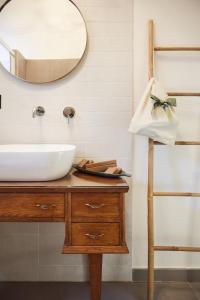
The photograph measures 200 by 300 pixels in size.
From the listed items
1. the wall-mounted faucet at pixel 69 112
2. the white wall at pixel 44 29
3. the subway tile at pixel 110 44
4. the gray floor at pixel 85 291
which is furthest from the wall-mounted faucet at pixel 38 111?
the gray floor at pixel 85 291

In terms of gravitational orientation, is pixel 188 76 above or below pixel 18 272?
above

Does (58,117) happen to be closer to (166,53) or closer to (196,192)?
(166,53)

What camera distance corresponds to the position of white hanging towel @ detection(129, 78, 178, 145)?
1.45 meters

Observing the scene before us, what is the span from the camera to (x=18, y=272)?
175cm

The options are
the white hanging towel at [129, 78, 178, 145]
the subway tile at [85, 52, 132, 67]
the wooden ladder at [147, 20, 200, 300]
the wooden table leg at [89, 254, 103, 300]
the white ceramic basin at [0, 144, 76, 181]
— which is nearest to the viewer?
the white ceramic basin at [0, 144, 76, 181]

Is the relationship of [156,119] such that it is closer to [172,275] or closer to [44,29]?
[44,29]

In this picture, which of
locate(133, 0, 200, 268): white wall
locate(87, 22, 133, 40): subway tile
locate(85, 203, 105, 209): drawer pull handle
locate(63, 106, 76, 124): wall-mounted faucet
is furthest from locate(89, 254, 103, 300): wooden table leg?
locate(87, 22, 133, 40): subway tile

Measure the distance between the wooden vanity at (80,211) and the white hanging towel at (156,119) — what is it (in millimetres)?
414

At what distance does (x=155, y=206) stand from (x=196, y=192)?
277 mm

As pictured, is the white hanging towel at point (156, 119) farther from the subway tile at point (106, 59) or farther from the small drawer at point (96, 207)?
the small drawer at point (96, 207)

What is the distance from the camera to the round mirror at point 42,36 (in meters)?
1.64

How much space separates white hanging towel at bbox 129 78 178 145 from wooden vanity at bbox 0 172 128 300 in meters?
0.41

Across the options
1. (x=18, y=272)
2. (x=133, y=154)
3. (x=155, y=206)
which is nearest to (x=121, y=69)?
(x=133, y=154)

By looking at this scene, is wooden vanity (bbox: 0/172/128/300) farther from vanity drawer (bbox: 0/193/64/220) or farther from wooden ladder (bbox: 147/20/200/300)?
wooden ladder (bbox: 147/20/200/300)
